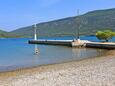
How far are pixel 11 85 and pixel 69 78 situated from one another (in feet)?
10.8

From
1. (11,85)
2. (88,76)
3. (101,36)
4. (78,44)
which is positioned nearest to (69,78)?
(88,76)

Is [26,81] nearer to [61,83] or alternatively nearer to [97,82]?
[61,83]

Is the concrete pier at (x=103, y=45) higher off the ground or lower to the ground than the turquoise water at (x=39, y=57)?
higher

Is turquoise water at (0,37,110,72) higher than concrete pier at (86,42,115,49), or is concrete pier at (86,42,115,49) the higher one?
concrete pier at (86,42,115,49)

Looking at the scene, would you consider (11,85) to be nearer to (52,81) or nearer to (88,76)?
(52,81)

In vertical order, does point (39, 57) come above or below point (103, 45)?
below

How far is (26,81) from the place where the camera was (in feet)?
54.2

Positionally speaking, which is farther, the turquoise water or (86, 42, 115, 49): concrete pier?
(86, 42, 115, 49): concrete pier

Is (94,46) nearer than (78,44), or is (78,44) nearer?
(94,46)

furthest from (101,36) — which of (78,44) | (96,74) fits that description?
(96,74)

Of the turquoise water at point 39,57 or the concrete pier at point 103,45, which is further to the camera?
the concrete pier at point 103,45

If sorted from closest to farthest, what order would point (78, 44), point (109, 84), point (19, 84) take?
1. point (109, 84)
2. point (19, 84)
3. point (78, 44)

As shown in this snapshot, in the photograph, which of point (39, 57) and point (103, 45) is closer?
point (39, 57)

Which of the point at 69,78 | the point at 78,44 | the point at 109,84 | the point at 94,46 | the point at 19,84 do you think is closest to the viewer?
the point at 109,84
